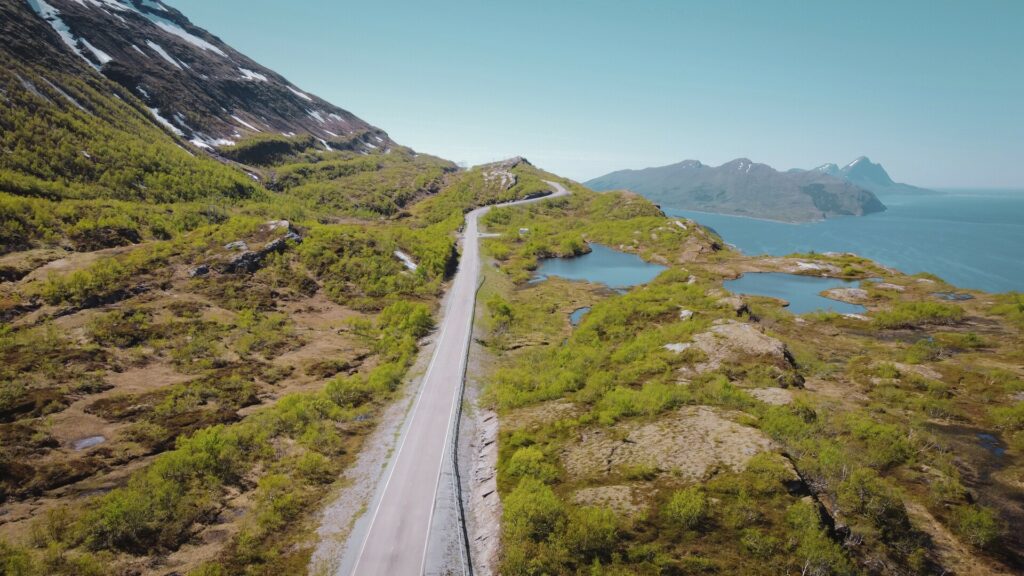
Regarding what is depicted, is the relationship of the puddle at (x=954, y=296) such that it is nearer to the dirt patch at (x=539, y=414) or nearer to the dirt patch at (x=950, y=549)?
the dirt patch at (x=950, y=549)

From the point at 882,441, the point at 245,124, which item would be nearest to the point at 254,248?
the point at 882,441

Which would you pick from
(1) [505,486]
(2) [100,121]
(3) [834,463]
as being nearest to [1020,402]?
(3) [834,463]

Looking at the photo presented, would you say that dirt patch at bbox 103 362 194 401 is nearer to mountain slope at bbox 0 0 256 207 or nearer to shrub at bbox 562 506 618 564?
shrub at bbox 562 506 618 564

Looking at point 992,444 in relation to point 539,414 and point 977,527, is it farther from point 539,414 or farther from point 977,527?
point 539,414

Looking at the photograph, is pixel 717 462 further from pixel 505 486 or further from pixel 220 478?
pixel 220 478

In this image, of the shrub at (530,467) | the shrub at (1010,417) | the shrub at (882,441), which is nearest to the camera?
the shrub at (530,467)

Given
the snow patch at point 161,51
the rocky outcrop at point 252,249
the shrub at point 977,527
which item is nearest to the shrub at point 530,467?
the shrub at point 977,527
